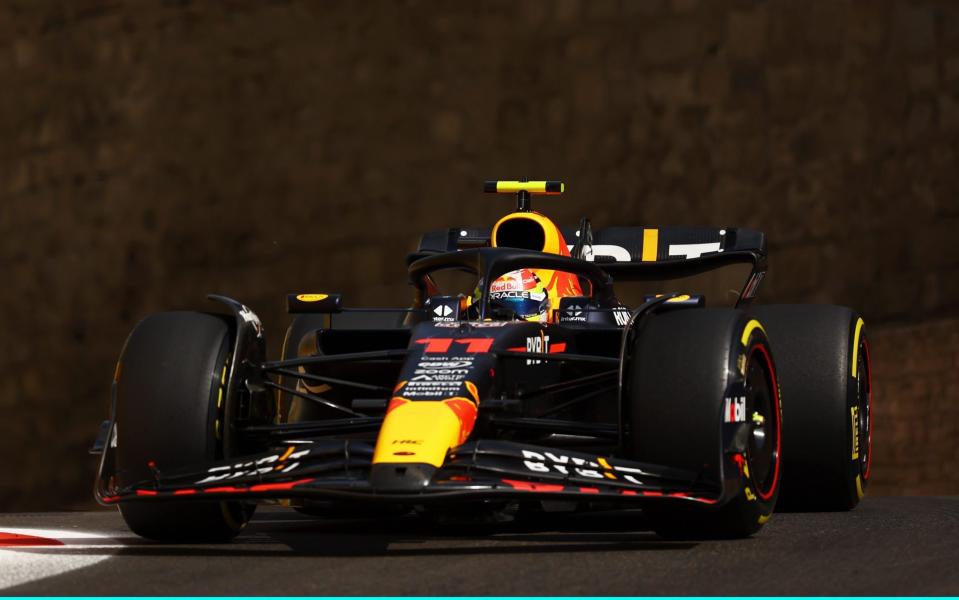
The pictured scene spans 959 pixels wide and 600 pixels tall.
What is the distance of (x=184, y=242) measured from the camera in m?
18.0

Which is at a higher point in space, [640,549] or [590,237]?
[590,237]

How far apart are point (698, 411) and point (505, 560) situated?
93cm

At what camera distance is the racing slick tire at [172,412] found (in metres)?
7.24

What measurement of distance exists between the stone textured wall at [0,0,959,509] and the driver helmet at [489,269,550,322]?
765 centimetres

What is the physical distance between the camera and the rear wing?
412 inches

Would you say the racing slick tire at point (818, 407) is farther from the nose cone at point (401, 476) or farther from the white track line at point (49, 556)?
the white track line at point (49, 556)

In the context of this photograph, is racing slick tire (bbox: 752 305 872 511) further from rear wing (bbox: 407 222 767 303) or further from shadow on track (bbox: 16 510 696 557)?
rear wing (bbox: 407 222 767 303)

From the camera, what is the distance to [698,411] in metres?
6.92

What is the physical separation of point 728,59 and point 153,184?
5390 millimetres

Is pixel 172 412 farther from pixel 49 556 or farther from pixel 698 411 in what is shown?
pixel 698 411

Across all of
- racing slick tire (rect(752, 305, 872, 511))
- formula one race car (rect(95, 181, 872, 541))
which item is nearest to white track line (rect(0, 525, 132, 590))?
formula one race car (rect(95, 181, 872, 541))

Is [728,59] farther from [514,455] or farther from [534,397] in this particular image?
[514,455]

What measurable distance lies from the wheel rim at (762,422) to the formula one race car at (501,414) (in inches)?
0.4

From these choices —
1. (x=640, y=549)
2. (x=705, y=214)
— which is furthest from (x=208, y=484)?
(x=705, y=214)
